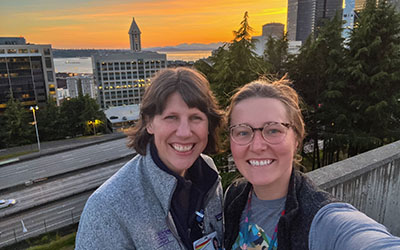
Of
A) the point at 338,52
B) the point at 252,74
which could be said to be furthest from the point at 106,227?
the point at 338,52

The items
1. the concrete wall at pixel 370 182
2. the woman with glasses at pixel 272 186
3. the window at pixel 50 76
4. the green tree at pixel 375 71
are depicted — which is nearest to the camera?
the woman with glasses at pixel 272 186

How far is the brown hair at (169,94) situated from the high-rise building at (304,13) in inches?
6658

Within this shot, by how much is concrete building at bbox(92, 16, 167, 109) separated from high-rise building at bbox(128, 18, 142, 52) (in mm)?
60118

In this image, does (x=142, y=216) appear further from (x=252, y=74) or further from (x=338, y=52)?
(x=338, y=52)

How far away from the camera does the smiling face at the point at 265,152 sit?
160 cm

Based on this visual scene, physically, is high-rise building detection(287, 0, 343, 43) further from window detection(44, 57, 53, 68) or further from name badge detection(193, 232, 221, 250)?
name badge detection(193, 232, 221, 250)

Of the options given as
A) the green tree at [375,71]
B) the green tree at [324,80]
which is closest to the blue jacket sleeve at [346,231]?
the green tree at [324,80]

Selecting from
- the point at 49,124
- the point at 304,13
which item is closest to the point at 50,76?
the point at 49,124

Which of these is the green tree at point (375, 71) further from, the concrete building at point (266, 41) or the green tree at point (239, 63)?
the green tree at point (239, 63)

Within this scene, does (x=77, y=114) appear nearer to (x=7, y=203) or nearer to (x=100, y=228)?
(x=7, y=203)

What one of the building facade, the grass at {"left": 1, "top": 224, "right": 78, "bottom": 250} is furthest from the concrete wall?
the building facade

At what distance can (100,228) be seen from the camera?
60.8 inches

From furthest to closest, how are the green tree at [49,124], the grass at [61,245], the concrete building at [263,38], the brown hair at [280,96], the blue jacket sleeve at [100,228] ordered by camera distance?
the green tree at [49,124] < the grass at [61,245] < the concrete building at [263,38] < the brown hair at [280,96] < the blue jacket sleeve at [100,228]

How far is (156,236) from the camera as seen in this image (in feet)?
5.44
